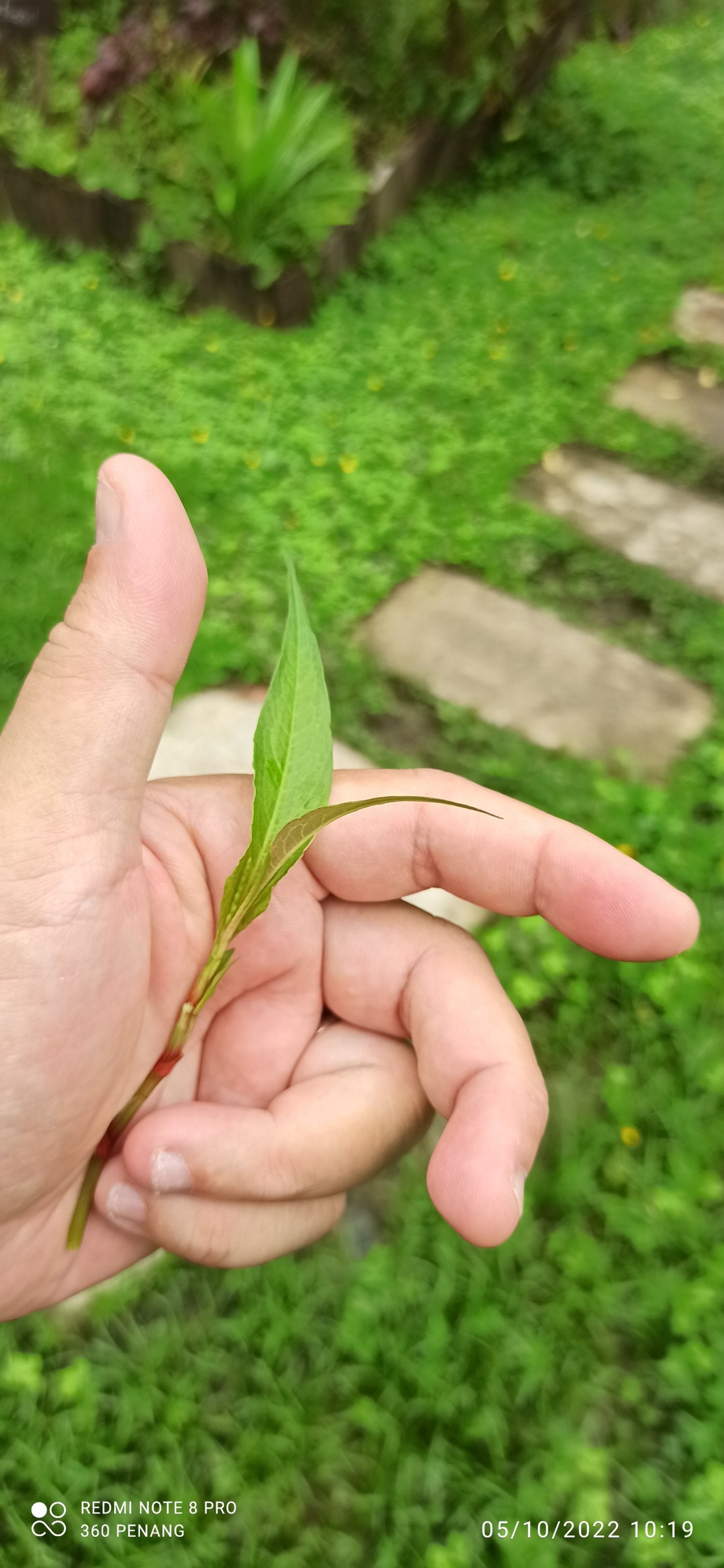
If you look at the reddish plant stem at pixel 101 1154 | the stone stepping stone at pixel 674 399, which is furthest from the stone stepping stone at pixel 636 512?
the reddish plant stem at pixel 101 1154

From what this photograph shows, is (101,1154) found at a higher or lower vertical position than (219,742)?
higher

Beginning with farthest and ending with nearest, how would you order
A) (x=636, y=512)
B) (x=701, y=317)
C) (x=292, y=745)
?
1. (x=701, y=317)
2. (x=636, y=512)
3. (x=292, y=745)

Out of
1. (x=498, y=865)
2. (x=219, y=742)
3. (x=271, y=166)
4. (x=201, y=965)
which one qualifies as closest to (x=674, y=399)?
(x=271, y=166)

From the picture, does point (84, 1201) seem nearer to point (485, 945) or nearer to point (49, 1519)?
point (49, 1519)

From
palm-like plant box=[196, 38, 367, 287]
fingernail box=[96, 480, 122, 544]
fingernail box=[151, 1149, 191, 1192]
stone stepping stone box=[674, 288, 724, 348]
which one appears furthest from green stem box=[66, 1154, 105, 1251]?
stone stepping stone box=[674, 288, 724, 348]

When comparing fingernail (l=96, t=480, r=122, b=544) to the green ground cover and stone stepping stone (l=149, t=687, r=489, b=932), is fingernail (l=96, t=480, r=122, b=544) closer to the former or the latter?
stone stepping stone (l=149, t=687, r=489, b=932)

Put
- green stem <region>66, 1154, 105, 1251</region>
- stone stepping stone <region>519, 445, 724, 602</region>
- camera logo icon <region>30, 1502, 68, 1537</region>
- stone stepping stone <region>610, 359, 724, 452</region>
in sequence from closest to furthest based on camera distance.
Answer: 1. green stem <region>66, 1154, 105, 1251</region>
2. camera logo icon <region>30, 1502, 68, 1537</region>
3. stone stepping stone <region>519, 445, 724, 602</region>
4. stone stepping stone <region>610, 359, 724, 452</region>

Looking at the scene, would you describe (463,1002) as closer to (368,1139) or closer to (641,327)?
(368,1139)
